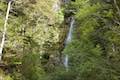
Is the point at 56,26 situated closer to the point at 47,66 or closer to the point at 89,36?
the point at 47,66

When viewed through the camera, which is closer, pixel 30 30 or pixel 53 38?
pixel 30 30

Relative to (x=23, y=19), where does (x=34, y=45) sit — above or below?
below

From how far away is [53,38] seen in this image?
1991 centimetres

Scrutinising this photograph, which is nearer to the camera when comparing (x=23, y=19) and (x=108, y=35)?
(x=108, y=35)

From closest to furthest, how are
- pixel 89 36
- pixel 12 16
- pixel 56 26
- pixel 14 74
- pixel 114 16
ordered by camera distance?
pixel 114 16, pixel 89 36, pixel 14 74, pixel 12 16, pixel 56 26

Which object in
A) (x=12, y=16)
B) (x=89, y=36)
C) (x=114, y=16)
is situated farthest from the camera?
(x=12, y=16)

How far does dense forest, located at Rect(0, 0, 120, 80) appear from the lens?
9.70 meters

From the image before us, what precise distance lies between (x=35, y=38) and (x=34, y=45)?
47cm

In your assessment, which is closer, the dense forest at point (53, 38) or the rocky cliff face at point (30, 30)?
the dense forest at point (53, 38)

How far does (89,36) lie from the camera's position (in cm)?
1038

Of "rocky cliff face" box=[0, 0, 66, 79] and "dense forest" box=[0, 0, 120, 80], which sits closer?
"dense forest" box=[0, 0, 120, 80]

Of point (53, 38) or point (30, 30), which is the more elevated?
point (30, 30)

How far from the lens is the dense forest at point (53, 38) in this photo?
Answer: 970 cm

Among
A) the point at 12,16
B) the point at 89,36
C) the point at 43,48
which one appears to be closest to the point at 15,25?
the point at 12,16
